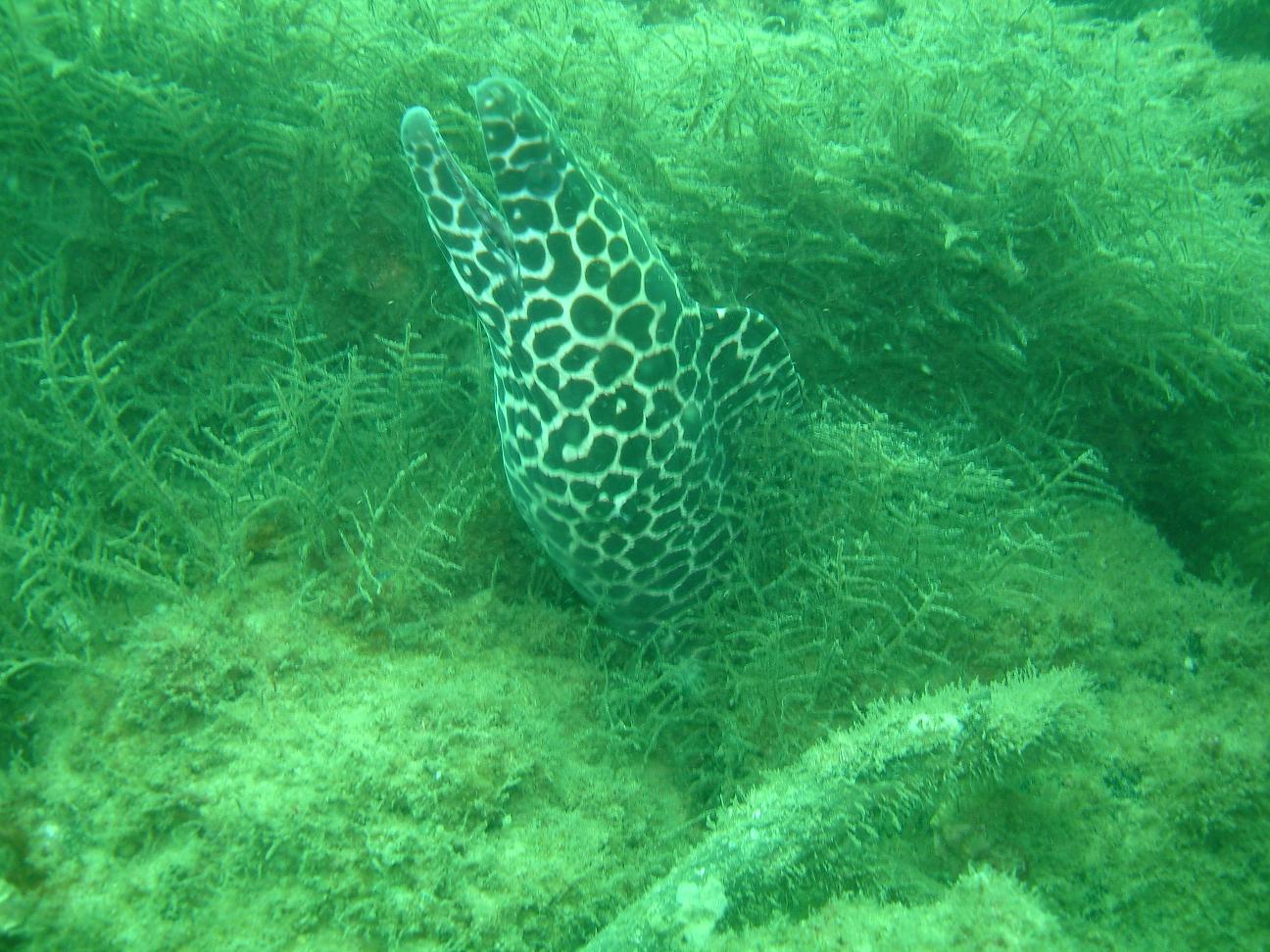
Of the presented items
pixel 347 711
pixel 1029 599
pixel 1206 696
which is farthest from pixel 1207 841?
pixel 347 711

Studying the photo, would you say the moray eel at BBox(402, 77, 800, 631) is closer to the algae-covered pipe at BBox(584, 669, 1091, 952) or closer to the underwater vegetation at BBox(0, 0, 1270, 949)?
the underwater vegetation at BBox(0, 0, 1270, 949)

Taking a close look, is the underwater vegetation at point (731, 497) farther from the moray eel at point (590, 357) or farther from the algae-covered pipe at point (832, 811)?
the moray eel at point (590, 357)

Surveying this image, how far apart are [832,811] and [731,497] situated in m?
1.95

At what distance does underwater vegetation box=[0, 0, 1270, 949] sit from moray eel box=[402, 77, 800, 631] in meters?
0.34

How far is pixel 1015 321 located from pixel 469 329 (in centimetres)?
285

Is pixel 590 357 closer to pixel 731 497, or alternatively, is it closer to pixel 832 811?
pixel 731 497

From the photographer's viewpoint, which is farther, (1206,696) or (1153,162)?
(1153,162)

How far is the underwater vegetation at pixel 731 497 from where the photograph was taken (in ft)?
7.03

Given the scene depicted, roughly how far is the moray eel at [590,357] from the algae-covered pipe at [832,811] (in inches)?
59.7

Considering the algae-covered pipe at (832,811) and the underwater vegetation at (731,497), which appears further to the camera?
the underwater vegetation at (731,497)

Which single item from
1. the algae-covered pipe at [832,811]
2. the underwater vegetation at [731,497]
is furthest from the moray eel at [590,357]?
the algae-covered pipe at [832,811]

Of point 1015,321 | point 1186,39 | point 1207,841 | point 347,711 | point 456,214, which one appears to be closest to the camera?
point 1207,841

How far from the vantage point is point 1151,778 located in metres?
2.29

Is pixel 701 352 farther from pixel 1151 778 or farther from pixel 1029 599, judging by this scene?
pixel 1151 778
